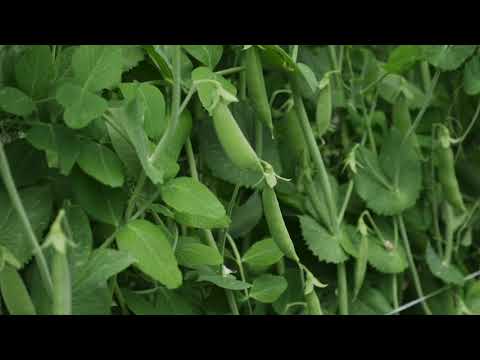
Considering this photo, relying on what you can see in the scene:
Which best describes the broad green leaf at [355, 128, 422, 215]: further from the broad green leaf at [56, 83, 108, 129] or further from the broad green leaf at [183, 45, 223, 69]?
the broad green leaf at [56, 83, 108, 129]

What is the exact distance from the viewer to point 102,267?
2.20 ft

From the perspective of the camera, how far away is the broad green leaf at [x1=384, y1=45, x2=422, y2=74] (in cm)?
111

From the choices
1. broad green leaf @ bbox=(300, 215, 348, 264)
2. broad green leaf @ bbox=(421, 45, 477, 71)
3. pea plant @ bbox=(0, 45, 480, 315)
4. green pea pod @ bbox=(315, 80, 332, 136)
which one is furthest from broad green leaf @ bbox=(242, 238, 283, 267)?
broad green leaf @ bbox=(421, 45, 477, 71)

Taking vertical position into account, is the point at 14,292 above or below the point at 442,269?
above

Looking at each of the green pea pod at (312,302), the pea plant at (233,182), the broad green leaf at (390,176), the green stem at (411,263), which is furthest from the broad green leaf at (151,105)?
the green stem at (411,263)

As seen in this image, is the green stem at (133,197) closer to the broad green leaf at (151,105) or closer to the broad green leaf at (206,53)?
the broad green leaf at (151,105)

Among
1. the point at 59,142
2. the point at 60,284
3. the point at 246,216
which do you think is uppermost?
the point at 59,142

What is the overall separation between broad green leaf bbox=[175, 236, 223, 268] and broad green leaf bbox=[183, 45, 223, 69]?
0.26 m

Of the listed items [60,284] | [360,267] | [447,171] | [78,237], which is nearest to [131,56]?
[78,237]

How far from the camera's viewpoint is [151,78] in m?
0.92

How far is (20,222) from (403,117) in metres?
0.78

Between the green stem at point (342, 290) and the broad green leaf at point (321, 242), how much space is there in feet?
0.09

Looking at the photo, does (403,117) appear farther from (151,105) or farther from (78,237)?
(78,237)

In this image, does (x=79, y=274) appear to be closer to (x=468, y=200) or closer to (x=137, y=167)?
(x=137, y=167)
